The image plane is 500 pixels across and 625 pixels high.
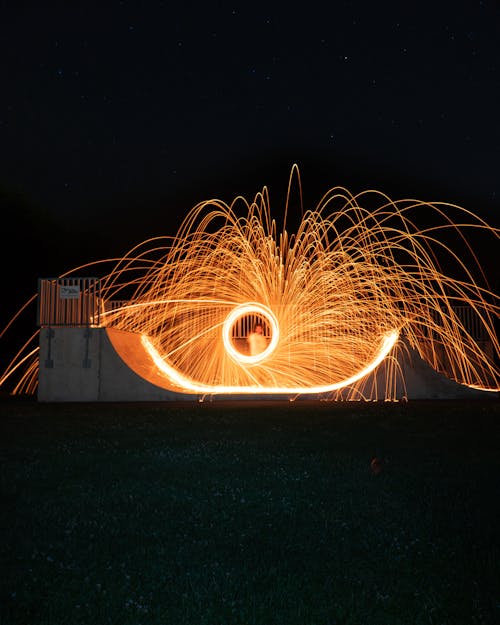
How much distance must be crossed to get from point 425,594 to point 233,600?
1095 millimetres

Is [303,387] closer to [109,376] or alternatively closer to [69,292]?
[109,376]

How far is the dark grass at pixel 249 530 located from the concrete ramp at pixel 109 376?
9329 millimetres

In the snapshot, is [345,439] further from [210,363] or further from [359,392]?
[210,363]

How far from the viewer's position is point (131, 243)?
42.9 metres

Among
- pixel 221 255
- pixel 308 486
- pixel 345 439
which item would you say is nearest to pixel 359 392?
pixel 221 255

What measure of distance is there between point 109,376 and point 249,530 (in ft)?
50.7

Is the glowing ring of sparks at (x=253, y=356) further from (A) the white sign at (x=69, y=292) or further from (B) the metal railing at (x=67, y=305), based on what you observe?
(A) the white sign at (x=69, y=292)

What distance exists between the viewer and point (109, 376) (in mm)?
20078

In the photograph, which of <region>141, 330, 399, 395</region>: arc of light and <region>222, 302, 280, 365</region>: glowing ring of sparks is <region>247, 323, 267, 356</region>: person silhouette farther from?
<region>222, 302, 280, 365</region>: glowing ring of sparks

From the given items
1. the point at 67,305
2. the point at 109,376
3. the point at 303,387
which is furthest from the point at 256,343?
the point at 67,305

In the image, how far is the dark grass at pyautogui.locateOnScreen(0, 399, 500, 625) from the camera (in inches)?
148

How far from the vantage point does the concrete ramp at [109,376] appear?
1972 centimetres

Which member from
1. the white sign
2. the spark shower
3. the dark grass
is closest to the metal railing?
the white sign

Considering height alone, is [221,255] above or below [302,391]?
above
